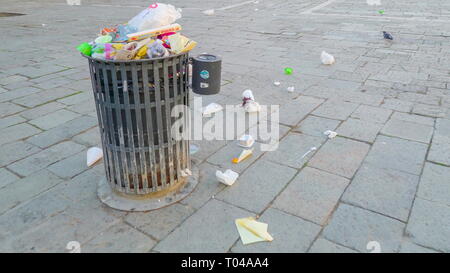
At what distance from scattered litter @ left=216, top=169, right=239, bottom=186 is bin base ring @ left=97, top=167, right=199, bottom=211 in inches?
8.9

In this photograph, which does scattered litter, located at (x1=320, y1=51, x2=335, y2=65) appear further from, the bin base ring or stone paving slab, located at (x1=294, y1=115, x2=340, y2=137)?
the bin base ring

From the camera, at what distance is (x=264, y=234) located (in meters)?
2.51

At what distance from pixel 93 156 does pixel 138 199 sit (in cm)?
87

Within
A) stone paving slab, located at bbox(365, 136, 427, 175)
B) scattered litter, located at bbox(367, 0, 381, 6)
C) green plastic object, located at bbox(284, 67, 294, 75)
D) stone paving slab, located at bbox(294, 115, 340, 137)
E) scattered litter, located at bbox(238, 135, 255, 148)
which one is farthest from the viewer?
scattered litter, located at bbox(367, 0, 381, 6)

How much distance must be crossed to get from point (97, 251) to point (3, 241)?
69cm

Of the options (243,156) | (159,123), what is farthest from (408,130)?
(159,123)

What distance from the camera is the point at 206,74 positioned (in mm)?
2785

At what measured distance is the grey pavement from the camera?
251 centimetres

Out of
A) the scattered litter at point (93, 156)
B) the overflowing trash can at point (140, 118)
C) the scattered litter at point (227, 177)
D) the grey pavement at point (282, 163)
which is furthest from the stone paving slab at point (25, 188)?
the scattered litter at point (227, 177)

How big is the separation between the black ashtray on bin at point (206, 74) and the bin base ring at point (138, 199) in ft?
2.77

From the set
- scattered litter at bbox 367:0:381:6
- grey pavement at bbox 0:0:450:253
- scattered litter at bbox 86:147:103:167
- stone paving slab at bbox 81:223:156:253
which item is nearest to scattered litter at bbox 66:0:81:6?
grey pavement at bbox 0:0:450:253

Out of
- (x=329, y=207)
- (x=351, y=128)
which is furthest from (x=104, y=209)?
(x=351, y=128)

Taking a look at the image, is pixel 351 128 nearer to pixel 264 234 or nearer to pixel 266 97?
pixel 266 97

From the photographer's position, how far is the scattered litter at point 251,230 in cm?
246
